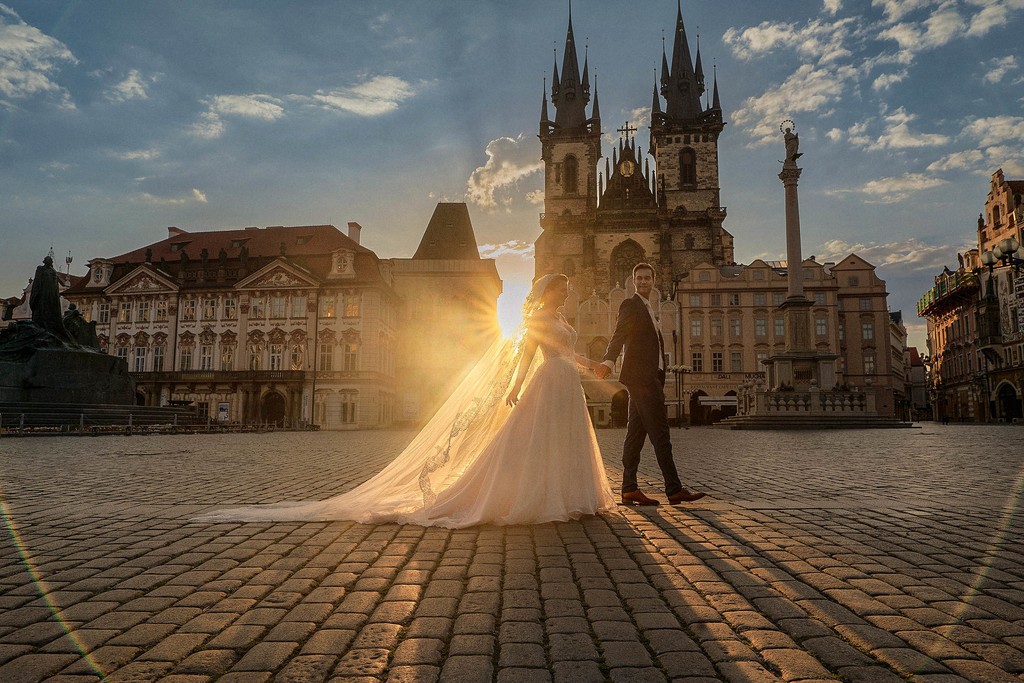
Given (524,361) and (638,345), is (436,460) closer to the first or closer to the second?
(524,361)

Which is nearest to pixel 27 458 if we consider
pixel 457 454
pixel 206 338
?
pixel 457 454

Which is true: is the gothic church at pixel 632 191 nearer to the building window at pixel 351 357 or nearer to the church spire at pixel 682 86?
the church spire at pixel 682 86

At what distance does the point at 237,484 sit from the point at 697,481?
5634 millimetres

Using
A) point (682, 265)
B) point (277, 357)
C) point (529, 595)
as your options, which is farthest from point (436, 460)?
point (682, 265)

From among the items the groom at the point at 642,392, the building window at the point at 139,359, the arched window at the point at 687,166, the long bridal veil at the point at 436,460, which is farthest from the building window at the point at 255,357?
the groom at the point at 642,392

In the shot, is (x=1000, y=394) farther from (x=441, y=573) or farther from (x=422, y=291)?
(x=441, y=573)

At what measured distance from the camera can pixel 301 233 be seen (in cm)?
5131

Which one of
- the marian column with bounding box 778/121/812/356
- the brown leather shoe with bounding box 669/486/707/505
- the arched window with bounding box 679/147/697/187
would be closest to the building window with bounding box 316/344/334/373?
the marian column with bounding box 778/121/812/356

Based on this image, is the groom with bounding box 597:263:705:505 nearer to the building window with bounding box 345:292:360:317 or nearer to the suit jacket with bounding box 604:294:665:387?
the suit jacket with bounding box 604:294:665:387

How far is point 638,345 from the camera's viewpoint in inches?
251

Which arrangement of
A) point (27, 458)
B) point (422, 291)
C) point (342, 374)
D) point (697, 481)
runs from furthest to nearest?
point (422, 291), point (342, 374), point (27, 458), point (697, 481)

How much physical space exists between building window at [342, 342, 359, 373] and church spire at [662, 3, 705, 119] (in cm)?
4099

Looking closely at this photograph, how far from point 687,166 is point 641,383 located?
64.7 metres

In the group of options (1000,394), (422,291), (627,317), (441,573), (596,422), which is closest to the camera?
(441,573)
